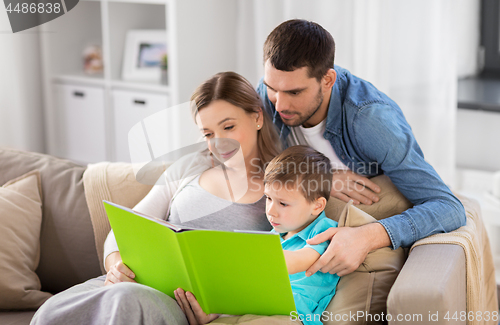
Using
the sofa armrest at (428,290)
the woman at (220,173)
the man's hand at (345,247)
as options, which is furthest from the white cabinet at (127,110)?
the sofa armrest at (428,290)

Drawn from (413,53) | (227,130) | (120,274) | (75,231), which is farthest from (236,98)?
(413,53)

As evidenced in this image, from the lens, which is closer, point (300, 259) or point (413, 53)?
point (300, 259)

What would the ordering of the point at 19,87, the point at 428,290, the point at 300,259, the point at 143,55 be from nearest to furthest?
the point at 428,290 < the point at 300,259 < the point at 143,55 < the point at 19,87

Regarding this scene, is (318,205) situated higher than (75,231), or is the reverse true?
(318,205)

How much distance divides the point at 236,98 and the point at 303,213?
1.19 feet

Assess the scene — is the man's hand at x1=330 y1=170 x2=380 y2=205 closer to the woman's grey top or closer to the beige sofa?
the beige sofa

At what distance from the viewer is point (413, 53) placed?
7.51 ft

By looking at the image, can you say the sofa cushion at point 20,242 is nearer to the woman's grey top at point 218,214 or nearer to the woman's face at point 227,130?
the woman's grey top at point 218,214

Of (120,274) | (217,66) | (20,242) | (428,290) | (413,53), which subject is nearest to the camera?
(428,290)

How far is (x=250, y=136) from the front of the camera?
143 centimetres

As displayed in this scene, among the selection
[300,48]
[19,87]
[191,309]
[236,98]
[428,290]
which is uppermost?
[300,48]

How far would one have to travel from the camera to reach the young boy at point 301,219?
1.20 m

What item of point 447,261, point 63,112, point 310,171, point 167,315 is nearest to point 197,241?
point 167,315

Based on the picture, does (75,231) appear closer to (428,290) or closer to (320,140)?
(320,140)
